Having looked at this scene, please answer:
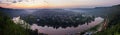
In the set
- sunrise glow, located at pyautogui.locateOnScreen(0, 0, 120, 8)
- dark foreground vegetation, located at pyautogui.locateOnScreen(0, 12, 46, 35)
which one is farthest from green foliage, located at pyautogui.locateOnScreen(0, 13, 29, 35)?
sunrise glow, located at pyautogui.locateOnScreen(0, 0, 120, 8)

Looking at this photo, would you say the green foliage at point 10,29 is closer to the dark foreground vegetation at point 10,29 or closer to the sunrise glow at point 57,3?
the dark foreground vegetation at point 10,29

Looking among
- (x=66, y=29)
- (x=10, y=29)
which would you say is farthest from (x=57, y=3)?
(x=10, y=29)

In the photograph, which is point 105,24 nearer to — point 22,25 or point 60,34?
point 60,34

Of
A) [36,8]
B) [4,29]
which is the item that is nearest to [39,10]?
[36,8]

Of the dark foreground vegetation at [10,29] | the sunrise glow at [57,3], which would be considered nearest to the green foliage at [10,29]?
the dark foreground vegetation at [10,29]

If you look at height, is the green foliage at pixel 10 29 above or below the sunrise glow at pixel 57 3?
below

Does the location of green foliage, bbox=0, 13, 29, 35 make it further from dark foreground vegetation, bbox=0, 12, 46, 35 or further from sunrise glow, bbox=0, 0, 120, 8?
sunrise glow, bbox=0, 0, 120, 8

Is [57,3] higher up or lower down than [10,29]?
higher up

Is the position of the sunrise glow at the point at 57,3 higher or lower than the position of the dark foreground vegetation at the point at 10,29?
higher

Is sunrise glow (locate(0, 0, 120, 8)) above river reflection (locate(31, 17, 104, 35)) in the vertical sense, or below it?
above

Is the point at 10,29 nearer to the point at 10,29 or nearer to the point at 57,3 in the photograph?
the point at 10,29

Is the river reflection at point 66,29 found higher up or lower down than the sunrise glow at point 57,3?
lower down
